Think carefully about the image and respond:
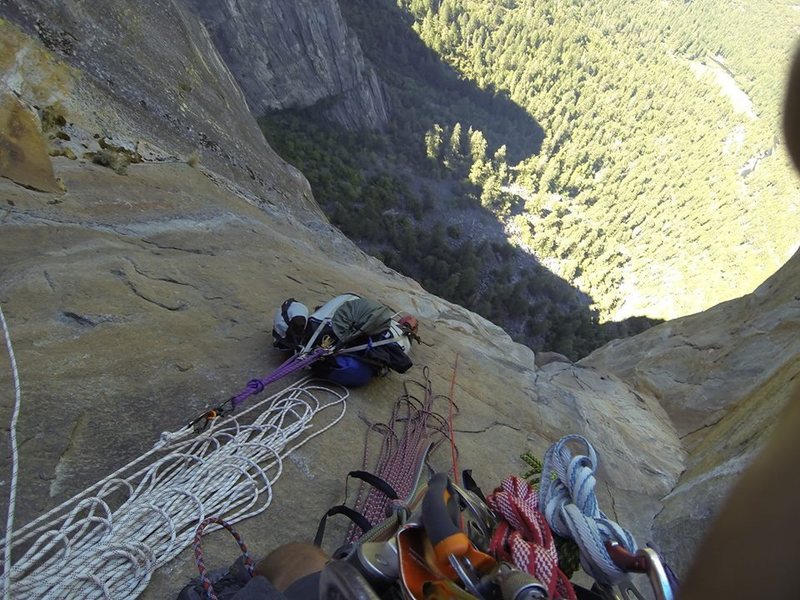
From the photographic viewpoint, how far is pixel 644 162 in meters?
89.3

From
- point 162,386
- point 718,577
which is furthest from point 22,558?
point 718,577

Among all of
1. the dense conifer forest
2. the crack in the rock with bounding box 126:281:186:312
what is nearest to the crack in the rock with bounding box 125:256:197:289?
the crack in the rock with bounding box 126:281:186:312

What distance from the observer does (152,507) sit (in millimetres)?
2086

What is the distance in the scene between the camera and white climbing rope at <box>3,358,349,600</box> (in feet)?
5.88

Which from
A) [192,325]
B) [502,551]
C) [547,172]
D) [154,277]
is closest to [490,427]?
[192,325]

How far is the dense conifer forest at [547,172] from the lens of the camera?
138 feet

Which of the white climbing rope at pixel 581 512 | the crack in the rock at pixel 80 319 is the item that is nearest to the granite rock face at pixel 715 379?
the white climbing rope at pixel 581 512

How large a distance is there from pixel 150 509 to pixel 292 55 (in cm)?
5191

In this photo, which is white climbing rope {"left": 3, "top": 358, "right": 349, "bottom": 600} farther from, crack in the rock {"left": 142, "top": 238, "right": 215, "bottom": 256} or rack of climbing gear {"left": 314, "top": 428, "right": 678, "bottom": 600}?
crack in the rock {"left": 142, "top": 238, "right": 215, "bottom": 256}

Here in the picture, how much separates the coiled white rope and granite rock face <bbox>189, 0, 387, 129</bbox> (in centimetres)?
4186

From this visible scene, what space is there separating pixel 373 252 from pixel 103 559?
35.5m

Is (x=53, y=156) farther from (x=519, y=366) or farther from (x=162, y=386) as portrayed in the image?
(x=519, y=366)

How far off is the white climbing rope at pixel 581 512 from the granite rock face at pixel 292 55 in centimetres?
4312

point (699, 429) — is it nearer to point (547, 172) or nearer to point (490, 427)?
point (490, 427)
